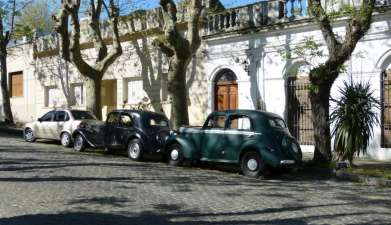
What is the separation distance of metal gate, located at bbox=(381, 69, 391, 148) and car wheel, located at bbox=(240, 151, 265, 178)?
5343mm

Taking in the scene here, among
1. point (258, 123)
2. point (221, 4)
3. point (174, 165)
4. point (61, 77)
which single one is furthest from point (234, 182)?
point (61, 77)

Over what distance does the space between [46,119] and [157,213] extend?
526 inches

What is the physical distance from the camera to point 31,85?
33469 millimetres

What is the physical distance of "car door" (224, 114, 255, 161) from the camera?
13.9 m

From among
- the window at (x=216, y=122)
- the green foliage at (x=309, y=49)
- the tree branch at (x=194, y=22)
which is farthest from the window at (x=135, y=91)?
the window at (x=216, y=122)

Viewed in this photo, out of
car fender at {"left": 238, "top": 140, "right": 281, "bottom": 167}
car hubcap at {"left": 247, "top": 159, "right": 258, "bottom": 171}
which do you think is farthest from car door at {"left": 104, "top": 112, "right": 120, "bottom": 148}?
car fender at {"left": 238, "top": 140, "right": 281, "bottom": 167}

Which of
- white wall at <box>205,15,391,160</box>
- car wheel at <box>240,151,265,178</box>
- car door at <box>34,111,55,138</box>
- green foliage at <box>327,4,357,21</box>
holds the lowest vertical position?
car wheel at <box>240,151,265,178</box>

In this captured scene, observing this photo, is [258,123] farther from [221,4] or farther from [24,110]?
[24,110]

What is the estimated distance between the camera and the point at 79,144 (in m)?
18.7

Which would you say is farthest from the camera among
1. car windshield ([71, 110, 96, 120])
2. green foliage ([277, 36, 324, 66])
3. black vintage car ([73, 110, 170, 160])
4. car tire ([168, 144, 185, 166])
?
car windshield ([71, 110, 96, 120])

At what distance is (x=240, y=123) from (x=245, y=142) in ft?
2.07

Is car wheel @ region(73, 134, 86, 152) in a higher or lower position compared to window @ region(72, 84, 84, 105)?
lower

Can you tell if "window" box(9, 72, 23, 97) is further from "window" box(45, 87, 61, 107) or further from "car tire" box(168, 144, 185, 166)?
"car tire" box(168, 144, 185, 166)

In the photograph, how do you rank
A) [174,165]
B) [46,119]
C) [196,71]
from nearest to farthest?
[174,165] → [46,119] → [196,71]
